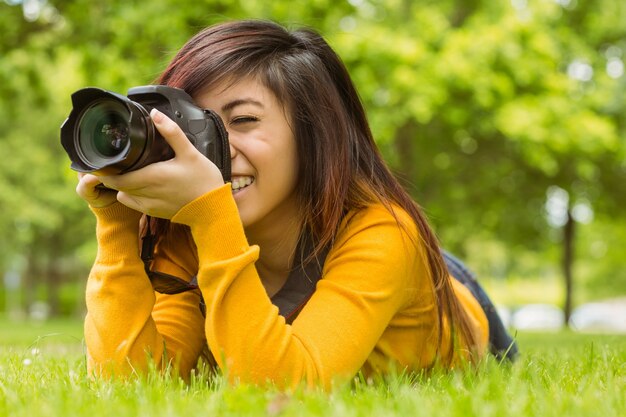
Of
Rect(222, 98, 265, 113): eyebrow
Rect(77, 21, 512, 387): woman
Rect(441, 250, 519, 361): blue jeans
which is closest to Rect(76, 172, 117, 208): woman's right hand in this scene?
Rect(77, 21, 512, 387): woman

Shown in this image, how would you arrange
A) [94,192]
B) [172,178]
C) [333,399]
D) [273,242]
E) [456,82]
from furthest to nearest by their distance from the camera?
1. [456,82]
2. [273,242]
3. [94,192]
4. [172,178]
5. [333,399]

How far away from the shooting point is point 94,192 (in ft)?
8.09

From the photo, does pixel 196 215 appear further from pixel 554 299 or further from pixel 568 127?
pixel 554 299

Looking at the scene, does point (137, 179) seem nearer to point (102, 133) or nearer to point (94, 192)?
point (102, 133)

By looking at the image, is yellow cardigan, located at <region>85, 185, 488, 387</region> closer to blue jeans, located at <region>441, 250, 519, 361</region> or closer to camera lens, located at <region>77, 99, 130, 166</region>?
camera lens, located at <region>77, 99, 130, 166</region>

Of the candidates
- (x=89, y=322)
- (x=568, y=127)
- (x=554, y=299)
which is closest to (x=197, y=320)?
(x=89, y=322)

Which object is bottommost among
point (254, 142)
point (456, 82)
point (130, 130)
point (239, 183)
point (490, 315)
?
point (490, 315)

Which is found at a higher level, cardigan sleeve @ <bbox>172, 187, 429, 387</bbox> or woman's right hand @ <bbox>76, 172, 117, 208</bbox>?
woman's right hand @ <bbox>76, 172, 117, 208</bbox>

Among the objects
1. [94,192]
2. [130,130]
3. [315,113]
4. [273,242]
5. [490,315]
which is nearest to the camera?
[130,130]

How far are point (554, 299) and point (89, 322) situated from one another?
47074 millimetres

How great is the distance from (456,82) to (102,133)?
981 cm

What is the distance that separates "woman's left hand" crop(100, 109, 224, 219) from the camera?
2.19 metres

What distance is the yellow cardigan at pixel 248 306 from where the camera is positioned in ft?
7.30

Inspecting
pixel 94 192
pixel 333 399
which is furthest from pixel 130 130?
pixel 333 399
